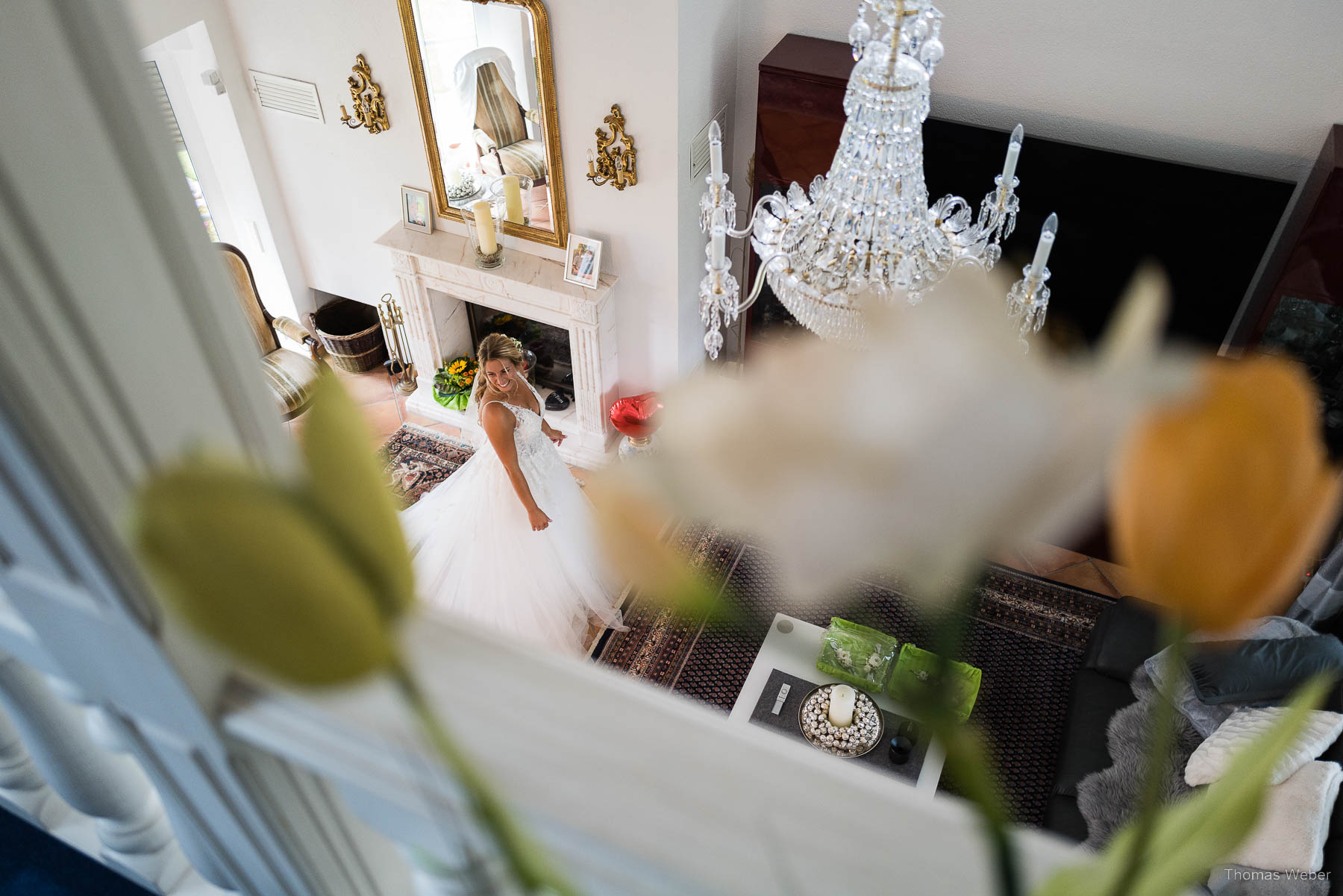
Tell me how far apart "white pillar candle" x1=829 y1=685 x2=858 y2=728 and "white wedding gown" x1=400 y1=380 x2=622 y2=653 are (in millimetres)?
1030

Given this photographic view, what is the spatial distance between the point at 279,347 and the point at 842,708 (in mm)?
3448

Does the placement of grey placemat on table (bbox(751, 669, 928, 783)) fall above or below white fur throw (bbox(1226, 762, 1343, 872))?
below

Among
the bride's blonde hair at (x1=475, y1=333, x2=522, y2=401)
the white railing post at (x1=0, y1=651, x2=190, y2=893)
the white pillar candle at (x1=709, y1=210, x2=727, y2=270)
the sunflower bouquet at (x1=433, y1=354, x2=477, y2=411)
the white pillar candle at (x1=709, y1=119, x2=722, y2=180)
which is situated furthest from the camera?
the sunflower bouquet at (x1=433, y1=354, x2=477, y2=411)

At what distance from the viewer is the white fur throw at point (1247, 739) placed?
2.72 m

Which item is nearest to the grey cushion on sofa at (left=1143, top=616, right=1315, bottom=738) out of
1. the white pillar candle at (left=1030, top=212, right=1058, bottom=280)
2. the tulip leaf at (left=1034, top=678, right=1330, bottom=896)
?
the white pillar candle at (left=1030, top=212, right=1058, bottom=280)

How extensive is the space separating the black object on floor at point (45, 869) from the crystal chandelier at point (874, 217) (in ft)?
5.42

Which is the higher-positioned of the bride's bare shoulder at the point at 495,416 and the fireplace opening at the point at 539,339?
the bride's bare shoulder at the point at 495,416

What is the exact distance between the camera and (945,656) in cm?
20

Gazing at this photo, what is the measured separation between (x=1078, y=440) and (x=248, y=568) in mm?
161

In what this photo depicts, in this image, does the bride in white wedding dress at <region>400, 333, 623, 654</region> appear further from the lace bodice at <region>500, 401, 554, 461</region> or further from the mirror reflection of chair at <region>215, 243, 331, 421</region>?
the mirror reflection of chair at <region>215, 243, 331, 421</region>

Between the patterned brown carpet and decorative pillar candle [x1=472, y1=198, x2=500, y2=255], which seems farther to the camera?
decorative pillar candle [x1=472, y1=198, x2=500, y2=255]

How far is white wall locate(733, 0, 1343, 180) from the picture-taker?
3.21 metres

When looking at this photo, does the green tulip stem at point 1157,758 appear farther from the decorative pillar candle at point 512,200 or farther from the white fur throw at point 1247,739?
the decorative pillar candle at point 512,200

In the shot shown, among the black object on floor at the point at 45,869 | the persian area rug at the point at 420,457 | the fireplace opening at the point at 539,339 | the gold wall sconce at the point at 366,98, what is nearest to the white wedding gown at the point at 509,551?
the persian area rug at the point at 420,457
